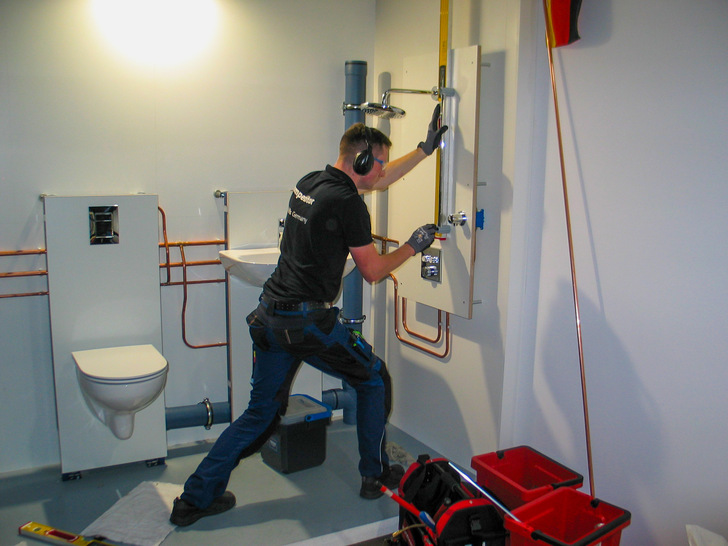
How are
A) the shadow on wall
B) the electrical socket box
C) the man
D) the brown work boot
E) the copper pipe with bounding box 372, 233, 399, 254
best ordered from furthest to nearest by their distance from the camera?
the copper pipe with bounding box 372, 233, 399, 254, the electrical socket box, the brown work boot, the man, the shadow on wall

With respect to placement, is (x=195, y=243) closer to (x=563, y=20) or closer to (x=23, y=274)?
(x=23, y=274)

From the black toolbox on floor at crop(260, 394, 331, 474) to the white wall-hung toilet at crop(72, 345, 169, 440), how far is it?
2.00 ft

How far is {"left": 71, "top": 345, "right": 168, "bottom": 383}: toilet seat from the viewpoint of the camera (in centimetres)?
264

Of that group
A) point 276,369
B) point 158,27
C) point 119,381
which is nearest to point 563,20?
point 276,369

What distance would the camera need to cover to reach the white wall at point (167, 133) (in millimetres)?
2889

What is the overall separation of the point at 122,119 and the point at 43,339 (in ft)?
3.60

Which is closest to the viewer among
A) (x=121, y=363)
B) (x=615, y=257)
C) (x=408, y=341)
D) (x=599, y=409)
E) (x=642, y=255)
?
(x=642, y=255)

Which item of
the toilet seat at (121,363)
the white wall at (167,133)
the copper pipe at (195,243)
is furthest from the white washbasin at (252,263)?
the toilet seat at (121,363)

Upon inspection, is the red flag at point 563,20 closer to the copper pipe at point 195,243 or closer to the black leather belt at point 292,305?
the black leather belt at point 292,305

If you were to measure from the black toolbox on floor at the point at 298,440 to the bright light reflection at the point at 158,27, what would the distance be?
70.5 inches

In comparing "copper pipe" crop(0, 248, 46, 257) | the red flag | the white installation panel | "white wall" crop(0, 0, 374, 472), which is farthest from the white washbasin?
the red flag

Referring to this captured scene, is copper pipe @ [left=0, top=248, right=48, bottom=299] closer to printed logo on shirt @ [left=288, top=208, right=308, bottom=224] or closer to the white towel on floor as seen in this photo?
the white towel on floor

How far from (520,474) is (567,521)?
1.40ft

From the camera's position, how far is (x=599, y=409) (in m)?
2.45
